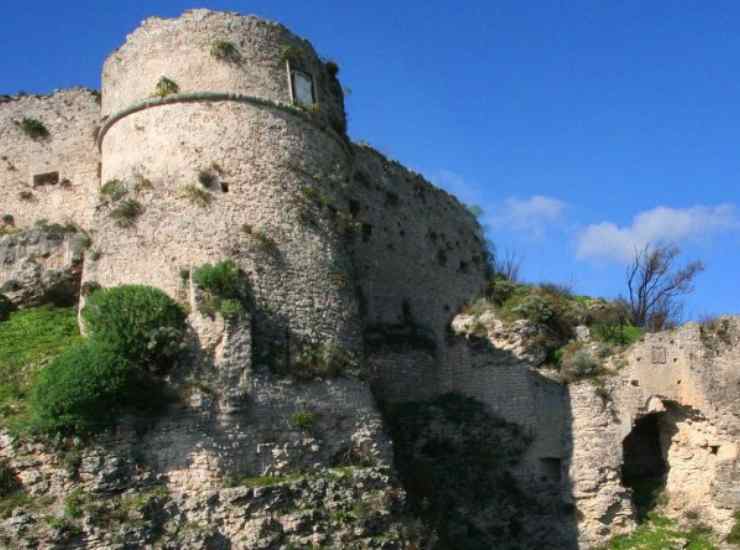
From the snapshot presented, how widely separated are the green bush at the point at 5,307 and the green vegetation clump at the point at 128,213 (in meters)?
3.52

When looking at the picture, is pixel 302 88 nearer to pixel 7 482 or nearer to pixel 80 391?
pixel 80 391

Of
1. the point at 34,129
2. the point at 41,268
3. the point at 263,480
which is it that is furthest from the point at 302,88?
the point at 263,480

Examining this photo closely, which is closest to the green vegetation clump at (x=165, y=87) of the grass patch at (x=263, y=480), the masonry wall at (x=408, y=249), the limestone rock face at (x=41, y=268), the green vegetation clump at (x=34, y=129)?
the limestone rock face at (x=41, y=268)

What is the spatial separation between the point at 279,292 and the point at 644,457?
11854 millimetres

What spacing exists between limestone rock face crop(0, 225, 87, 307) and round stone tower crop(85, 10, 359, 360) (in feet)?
6.51

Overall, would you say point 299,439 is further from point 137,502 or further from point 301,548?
point 137,502

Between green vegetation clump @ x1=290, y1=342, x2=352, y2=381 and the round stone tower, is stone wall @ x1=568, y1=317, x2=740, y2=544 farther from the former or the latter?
green vegetation clump @ x1=290, y1=342, x2=352, y2=381

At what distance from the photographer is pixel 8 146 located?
75.8 ft

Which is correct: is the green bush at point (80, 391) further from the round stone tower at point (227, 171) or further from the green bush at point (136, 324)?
A: the round stone tower at point (227, 171)

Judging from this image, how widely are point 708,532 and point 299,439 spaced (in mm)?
10882

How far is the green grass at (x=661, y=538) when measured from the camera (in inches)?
864

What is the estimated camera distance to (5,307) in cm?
2009

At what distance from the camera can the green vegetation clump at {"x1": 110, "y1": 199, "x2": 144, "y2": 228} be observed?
1839cm

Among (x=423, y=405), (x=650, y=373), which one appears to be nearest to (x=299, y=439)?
(x=423, y=405)
